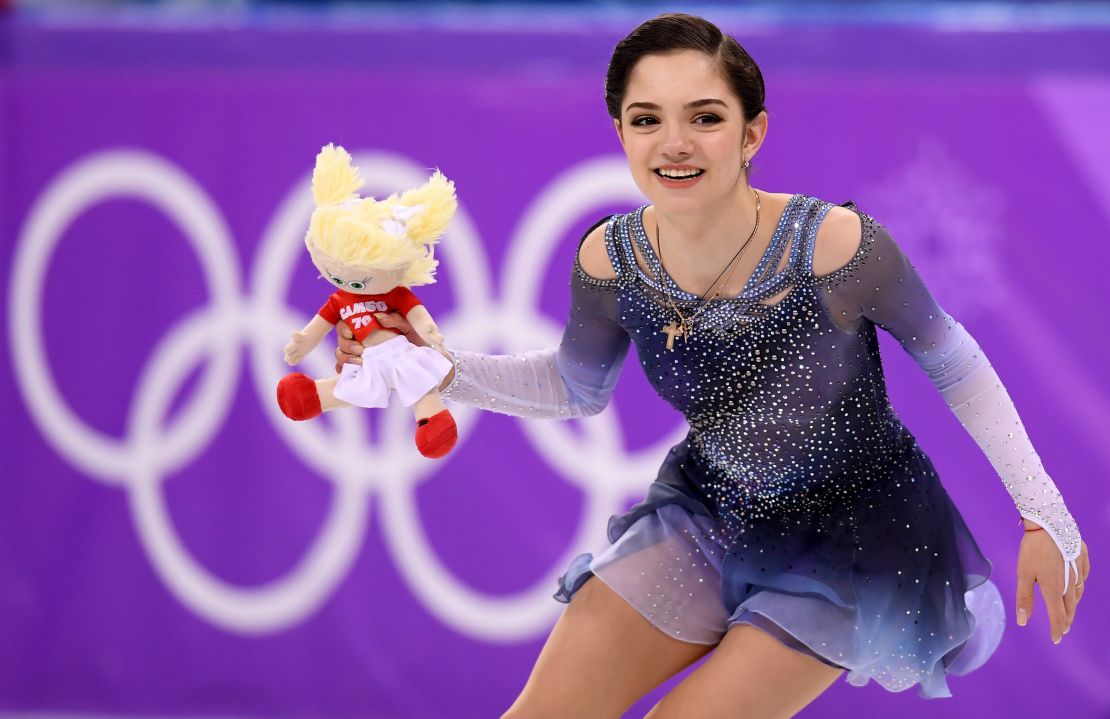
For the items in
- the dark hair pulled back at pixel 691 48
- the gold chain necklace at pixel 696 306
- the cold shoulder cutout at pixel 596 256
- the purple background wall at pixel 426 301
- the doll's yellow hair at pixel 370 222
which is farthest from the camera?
the purple background wall at pixel 426 301

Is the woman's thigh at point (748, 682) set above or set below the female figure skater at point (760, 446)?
below

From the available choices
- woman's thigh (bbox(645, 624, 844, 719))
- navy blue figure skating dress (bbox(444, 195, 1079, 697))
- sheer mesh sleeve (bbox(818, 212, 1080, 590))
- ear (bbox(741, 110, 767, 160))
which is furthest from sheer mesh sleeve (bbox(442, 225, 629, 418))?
woman's thigh (bbox(645, 624, 844, 719))

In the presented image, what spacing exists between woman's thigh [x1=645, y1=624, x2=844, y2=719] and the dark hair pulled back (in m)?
0.91

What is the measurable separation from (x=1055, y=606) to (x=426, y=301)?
2.46 metres

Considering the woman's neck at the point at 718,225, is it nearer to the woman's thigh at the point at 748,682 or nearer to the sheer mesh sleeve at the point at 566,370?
the sheer mesh sleeve at the point at 566,370

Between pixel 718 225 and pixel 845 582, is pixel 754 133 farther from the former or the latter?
pixel 845 582

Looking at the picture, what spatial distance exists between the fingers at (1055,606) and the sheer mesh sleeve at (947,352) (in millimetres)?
25

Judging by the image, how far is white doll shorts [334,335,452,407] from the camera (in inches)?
96.4

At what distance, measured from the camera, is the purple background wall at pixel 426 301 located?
4277 mm

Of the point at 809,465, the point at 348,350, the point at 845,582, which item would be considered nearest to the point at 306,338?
the point at 348,350

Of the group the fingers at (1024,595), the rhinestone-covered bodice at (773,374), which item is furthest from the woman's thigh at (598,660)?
the fingers at (1024,595)

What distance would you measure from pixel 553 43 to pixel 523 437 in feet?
3.96

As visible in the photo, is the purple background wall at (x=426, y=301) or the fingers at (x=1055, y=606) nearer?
the fingers at (x=1055, y=606)

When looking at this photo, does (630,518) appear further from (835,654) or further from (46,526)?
(46,526)
